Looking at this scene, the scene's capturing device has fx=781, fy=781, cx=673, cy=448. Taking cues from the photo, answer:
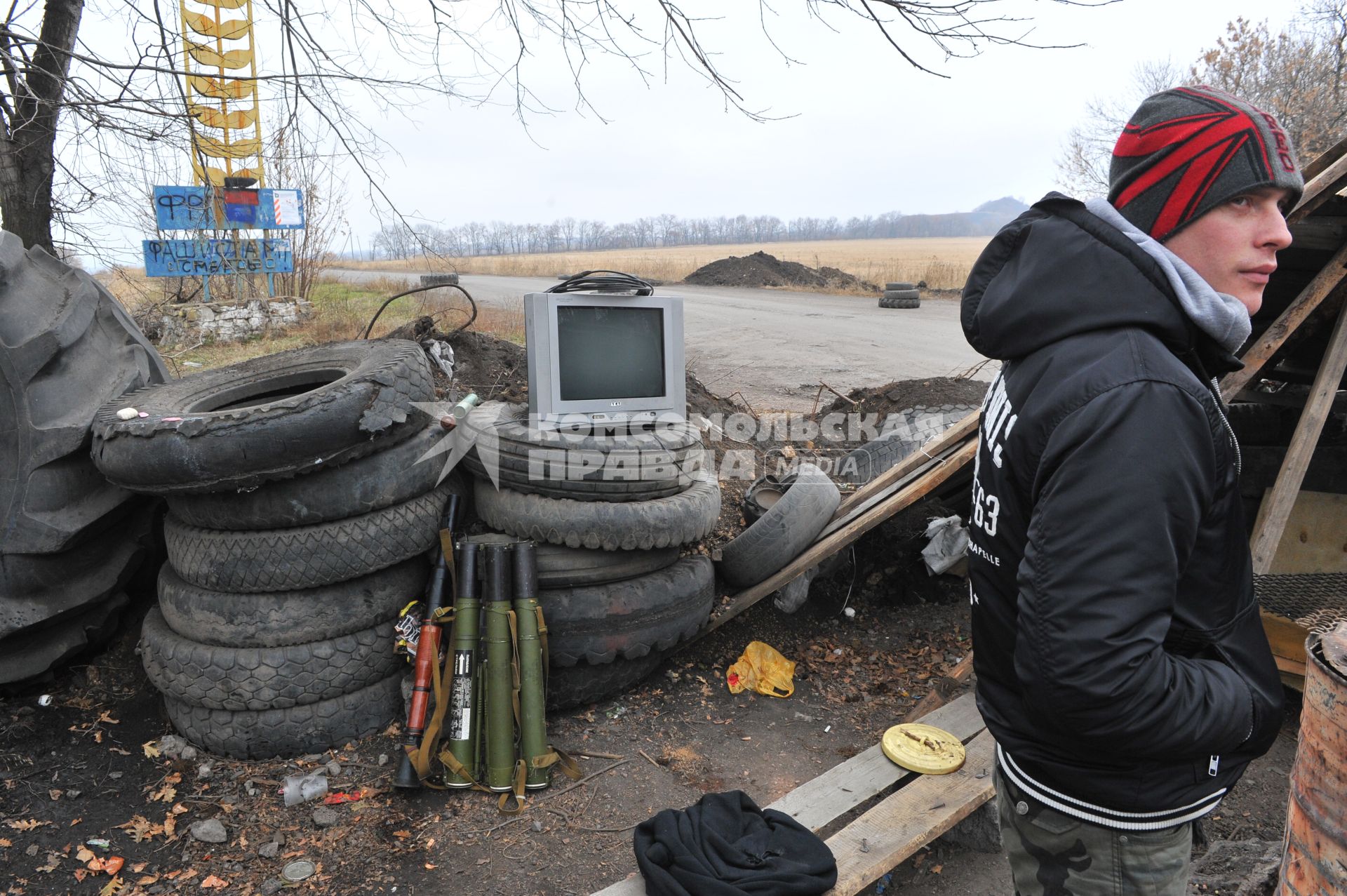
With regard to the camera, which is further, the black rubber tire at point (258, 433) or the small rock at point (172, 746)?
the small rock at point (172, 746)

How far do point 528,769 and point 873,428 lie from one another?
422 centimetres

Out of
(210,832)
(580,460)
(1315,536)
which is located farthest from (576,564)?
(1315,536)

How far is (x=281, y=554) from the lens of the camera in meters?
2.83

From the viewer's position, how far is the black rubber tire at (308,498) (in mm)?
2842

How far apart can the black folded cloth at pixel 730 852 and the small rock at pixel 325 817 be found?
3.60 feet

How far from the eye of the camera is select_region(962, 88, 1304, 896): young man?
42.4 inches

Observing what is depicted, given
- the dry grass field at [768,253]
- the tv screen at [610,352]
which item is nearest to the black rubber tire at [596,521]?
the tv screen at [610,352]

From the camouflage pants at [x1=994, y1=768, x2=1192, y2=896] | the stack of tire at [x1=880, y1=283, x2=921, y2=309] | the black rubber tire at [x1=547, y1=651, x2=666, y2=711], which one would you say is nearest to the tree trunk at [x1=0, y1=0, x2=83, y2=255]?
the black rubber tire at [x1=547, y1=651, x2=666, y2=711]

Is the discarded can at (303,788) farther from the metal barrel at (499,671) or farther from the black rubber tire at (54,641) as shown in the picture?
the black rubber tire at (54,641)

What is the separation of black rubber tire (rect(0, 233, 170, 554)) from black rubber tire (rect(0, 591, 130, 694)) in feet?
1.16

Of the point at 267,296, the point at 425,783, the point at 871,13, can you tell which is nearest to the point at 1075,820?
the point at 425,783

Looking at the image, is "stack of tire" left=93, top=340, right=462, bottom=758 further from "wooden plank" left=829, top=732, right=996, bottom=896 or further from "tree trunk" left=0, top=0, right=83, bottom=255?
"tree trunk" left=0, top=0, right=83, bottom=255

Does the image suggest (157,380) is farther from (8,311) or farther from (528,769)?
(528,769)

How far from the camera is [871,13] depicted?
10.7 feet
